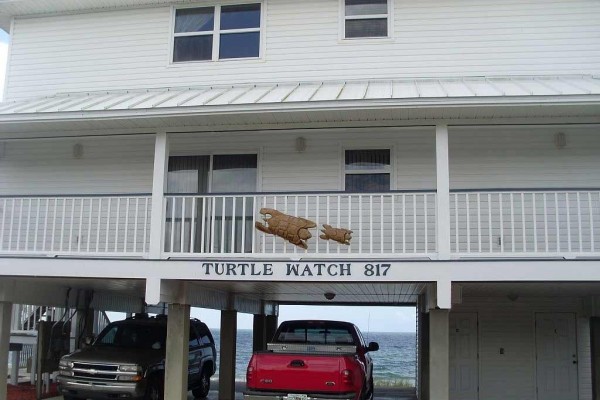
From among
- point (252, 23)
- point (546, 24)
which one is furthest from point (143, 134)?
point (546, 24)

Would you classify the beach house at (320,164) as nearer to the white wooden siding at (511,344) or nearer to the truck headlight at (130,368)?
the white wooden siding at (511,344)

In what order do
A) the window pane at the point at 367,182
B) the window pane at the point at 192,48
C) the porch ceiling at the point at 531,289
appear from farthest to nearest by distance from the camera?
Result: the window pane at the point at 192,48 < the window pane at the point at 367,182 < the porch ceiling at the point at 531,289

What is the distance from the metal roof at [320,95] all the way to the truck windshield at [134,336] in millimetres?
4788

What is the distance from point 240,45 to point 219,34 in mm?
516

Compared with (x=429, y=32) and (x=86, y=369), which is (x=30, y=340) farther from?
(x=429, y=32)

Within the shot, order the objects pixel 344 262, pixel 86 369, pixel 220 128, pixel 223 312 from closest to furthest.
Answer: pixel 344 262 → pixel 220 128 → pixel 86 369 → pixel 223 312

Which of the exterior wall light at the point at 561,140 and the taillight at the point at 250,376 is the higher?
the exterior wall light at the point at 561,140

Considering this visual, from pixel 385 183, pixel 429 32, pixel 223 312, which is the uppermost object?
pixel 429 32

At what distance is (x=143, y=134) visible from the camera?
12883 millimetres

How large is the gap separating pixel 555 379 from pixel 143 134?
9.87m

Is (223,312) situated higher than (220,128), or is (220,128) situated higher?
(220,128)

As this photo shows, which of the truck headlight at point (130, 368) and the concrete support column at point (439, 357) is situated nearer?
the concrete support column at point (439, 357)

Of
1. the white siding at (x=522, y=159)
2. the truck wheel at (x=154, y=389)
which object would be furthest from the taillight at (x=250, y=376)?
the white siding at (x=522, y=159)

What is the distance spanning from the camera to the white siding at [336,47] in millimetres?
14266
